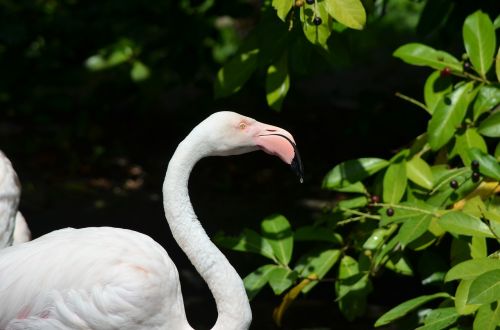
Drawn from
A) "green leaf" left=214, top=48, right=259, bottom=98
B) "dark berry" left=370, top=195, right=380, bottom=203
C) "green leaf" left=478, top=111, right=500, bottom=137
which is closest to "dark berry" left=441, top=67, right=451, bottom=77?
"green leaf" left=478, top=111, right=500, bottom=137

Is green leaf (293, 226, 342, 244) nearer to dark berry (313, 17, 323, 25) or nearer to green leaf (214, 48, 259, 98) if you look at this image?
green leaf (214, 48, 259, 98)

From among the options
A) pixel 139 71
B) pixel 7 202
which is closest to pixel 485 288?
pixel 7 202

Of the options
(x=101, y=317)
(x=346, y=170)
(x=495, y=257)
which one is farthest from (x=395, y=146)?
(x=101, y=317)

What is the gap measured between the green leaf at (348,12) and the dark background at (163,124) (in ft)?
4.67

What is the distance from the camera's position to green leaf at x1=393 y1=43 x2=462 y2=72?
3.83m

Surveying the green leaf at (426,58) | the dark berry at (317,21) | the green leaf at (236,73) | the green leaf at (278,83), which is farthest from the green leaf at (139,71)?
the dark berry at (317,21)

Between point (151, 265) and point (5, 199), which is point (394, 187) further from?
point (5, 199)

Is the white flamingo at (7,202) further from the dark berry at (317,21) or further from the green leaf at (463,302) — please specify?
the green leaf at (463,302)

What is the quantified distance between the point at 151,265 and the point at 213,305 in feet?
5.40

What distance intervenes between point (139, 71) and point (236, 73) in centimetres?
265

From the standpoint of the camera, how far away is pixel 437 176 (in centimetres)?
384

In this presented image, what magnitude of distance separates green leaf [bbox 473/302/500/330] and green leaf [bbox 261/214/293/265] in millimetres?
976

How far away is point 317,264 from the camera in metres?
4.02

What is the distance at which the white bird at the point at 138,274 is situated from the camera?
3355mm
